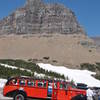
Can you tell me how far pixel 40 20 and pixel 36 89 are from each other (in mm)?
131996

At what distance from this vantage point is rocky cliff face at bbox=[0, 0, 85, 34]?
144875 millimetres

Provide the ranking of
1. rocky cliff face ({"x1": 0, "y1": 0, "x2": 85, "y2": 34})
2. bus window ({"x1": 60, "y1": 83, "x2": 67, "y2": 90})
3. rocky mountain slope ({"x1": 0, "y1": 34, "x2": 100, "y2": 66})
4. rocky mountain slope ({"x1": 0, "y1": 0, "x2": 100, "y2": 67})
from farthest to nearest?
rocky cliff face ({"x1": 0, "y1": 0, "x2": 85, "y2": 34}) < rocky mountain slope ({"x1": 0, "y1": 0, "x2": 100, "y2": 67}) < rocky mountain slope ({"x1": 0, "y1": 34, "x2": 100, "y2": 66}) < bus window ({"x1": 60, "y1": 83, "x2": 67, "y2": 90})

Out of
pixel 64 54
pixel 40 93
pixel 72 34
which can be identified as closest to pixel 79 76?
pixel 40 93

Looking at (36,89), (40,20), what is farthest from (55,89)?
(40,20)

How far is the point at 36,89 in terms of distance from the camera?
1909 centimetres

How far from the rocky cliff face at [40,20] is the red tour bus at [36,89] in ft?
404

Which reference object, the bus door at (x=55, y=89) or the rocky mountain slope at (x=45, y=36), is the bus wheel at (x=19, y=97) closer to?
the bus door at (x=55, y=89)

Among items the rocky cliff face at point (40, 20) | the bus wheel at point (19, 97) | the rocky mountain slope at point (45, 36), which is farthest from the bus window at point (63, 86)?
the rocky cliff face at point (40, 20)

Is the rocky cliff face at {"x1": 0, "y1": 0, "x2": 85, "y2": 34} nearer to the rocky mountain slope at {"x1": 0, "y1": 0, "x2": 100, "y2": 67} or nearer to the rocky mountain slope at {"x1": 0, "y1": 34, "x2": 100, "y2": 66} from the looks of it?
the rocky mountain slope at {"x1": 0, "y1": 0, "x2": 100, "y2": 67}

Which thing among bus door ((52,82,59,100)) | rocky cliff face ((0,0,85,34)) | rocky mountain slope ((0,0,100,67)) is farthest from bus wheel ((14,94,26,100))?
rocky cliff face ((0,0,85,34))

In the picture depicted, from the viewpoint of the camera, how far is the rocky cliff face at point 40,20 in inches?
5704

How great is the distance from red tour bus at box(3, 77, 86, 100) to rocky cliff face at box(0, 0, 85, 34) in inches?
4843

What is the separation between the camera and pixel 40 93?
19.1 metres

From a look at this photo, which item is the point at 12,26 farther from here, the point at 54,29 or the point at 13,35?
the point at 54,29
